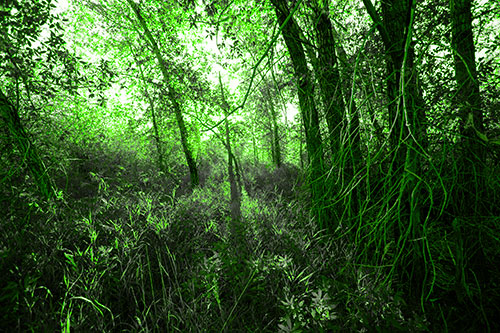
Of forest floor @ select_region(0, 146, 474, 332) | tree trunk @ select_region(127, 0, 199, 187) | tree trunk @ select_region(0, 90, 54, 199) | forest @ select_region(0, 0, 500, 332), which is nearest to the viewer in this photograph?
forest @ select_region(0, 0, 500, 332)

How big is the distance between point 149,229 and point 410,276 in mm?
2676

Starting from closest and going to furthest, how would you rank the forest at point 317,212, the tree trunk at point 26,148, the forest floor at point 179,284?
the forest at point 317,212 → the forest floor at point 179,284 → the tree trunk at point 26,148

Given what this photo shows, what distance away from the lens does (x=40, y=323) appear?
1.38 meters

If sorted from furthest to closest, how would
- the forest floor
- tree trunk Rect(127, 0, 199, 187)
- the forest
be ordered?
tree trunk Rect(127, 0, 199, 187), the forest floor, the forest

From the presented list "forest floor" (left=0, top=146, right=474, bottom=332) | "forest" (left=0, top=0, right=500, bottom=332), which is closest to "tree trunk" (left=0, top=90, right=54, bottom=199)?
"forest" (left=0, top=0, right=500, bottom=332)

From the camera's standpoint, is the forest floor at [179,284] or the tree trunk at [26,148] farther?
the tree trunk at [26,148]

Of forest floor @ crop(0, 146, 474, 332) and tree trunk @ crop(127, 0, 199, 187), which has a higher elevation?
tree trunk @ crop(127, 0, 199, 187)

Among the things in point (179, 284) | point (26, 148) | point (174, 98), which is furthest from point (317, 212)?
point (174, 98)

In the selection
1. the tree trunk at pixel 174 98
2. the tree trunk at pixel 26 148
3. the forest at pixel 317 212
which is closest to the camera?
the forest at pixel 317 212

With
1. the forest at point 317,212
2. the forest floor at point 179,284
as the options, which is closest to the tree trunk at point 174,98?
the forest at point 317,212

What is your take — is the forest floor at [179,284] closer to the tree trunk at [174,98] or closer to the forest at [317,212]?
the forest at [317,212]

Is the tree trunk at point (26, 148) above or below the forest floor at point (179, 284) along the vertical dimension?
above

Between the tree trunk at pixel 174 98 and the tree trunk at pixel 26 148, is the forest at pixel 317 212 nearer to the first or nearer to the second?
the tree trunk at pixel 26 148

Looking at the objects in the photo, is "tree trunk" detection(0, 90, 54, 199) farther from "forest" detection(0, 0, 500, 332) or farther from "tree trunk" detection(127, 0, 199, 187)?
"tree trunk" detection(127, 0, 199, 187)
